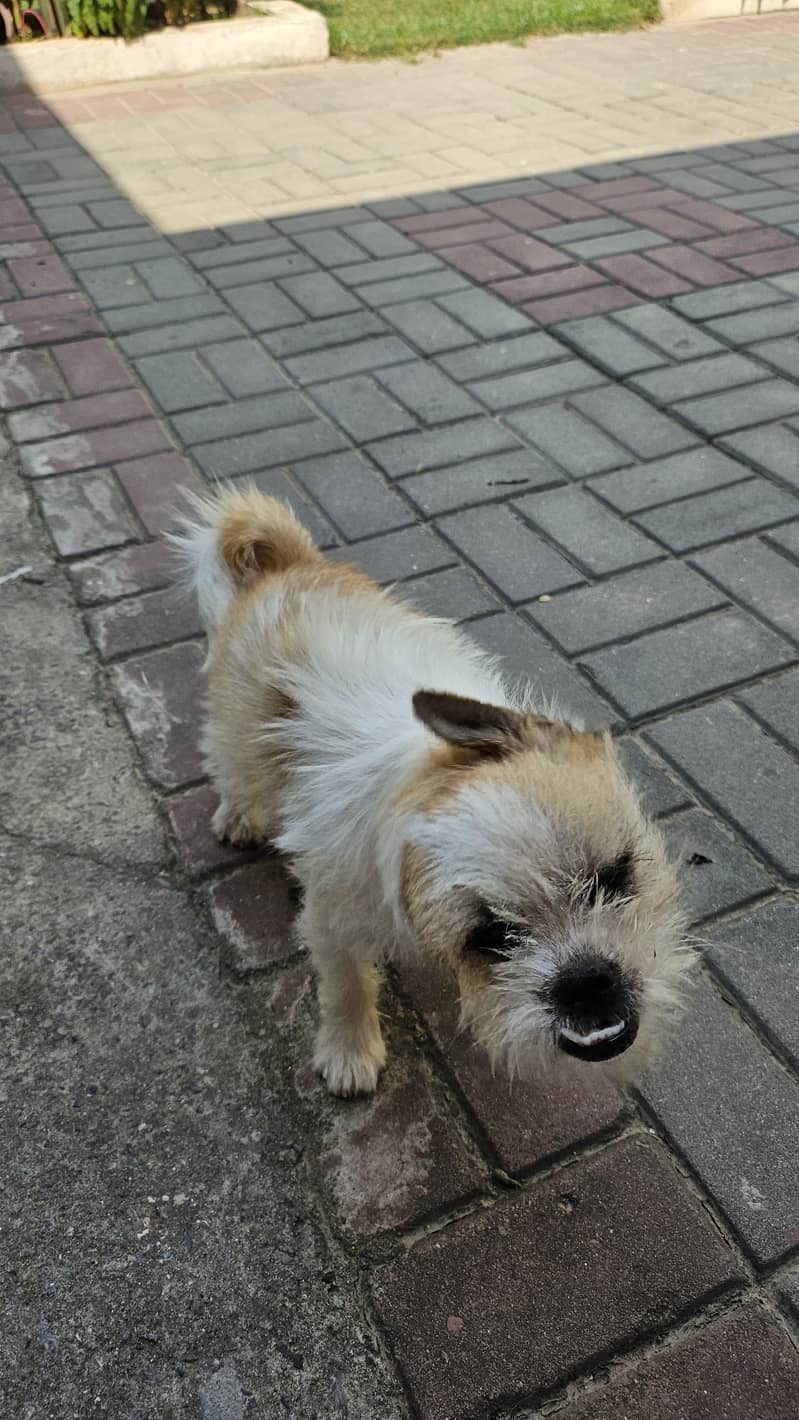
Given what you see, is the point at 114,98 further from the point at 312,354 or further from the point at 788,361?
the point at 788,361

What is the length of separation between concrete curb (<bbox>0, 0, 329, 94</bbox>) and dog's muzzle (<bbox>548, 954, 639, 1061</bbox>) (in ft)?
30.0

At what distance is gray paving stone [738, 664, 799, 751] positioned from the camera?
2.87m

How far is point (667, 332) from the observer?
4.72 meters

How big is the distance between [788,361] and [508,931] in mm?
3960

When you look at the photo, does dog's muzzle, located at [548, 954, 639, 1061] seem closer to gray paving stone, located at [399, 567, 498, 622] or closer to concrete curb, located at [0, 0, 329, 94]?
gray paving stone, located at [399, 567, 498, 622]

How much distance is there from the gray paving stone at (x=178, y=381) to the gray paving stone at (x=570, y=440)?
137 centimetres

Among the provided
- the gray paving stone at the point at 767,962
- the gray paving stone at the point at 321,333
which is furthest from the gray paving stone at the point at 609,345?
the gray paving stone at the point at 767,962

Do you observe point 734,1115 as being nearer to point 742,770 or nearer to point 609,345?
point 742,770

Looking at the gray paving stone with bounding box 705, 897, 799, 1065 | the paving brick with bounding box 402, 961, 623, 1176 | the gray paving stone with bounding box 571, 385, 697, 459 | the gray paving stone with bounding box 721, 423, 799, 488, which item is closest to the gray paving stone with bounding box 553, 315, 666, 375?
the gray paving stone with bounding box 571, 385, 697, 459

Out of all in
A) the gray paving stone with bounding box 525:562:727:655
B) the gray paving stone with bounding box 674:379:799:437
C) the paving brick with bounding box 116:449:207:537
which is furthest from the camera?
the gray paving stone with bounding box 674:379:799:437

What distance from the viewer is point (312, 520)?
370cm

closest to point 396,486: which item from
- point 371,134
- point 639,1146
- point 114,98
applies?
point 639,1146

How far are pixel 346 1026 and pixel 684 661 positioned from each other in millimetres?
1645

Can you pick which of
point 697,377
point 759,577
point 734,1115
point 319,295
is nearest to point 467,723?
point 734,1115
